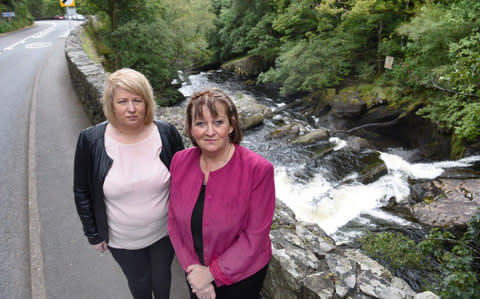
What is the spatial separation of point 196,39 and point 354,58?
9.19 metres

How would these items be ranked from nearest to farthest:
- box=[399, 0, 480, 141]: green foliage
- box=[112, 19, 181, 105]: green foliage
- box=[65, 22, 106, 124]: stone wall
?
box=[65, 22, 106, 124]: stone wall < box=[399, 0, 480, 141]: green foliage < box=[112, 19, 181, 105]: green foliage

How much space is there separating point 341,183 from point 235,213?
6.94 meters

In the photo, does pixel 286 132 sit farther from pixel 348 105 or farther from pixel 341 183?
pixel 341 183

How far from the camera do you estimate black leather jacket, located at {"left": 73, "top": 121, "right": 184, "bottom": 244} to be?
184 centimetres

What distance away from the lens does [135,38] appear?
44.8 ft

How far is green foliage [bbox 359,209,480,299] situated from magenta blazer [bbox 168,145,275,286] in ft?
5.58

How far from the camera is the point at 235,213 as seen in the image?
1501mm

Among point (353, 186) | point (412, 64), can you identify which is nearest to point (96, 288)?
point (353, 186)

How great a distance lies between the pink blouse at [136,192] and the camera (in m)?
1.83

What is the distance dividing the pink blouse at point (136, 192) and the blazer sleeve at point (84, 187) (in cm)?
13

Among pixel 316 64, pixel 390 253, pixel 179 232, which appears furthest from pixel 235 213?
pixel 316 64

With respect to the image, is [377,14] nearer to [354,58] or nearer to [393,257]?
[354,58]

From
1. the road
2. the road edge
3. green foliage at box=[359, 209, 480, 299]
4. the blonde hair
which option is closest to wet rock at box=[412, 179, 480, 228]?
green foliage at box=[359, 209, 480, 299]

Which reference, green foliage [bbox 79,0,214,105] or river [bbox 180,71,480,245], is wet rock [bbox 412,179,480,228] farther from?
green foliage [bbox 79,0,214,105]
